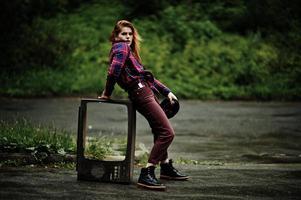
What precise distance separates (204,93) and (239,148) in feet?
33.8

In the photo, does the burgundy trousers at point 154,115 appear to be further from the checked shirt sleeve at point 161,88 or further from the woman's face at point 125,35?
the woman's face at point 125,35

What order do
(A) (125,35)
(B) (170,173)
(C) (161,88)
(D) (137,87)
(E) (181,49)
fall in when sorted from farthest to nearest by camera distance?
(E) (181,49) → (B) (170,173) → (C) (161,88) → (A) (125,35) → (D) (137,87)

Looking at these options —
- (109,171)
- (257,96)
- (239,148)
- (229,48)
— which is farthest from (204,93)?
(109,171)

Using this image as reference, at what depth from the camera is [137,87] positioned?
7020mm

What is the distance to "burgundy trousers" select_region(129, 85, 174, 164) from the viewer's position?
7.04 metres

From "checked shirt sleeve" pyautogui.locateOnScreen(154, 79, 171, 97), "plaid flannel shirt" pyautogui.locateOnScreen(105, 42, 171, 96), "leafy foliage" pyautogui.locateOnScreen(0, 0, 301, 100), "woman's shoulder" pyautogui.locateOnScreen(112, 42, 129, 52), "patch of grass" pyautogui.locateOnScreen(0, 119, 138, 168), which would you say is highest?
"leafy foliage" pyautogui.locateOnScreen(0, 0, 301, 100)

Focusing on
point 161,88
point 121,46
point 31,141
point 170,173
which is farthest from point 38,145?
point 121,46

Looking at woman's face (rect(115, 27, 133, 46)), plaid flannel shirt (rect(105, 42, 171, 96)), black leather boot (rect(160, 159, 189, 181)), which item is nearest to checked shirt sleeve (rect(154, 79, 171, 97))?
plaid flannel shirt (rect(105, 42, 171, 96))

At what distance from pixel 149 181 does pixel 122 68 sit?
1.35m

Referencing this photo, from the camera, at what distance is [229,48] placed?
25938 millimetres

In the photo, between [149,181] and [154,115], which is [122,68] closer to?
[154,115]

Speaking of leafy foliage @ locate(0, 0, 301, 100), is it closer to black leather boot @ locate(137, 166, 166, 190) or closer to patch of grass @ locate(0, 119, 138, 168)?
patch of grass @ locate(0, 119, 138, 168)

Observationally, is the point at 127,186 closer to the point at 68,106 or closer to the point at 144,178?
the point at 144,178

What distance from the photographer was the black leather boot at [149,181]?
687 cm
